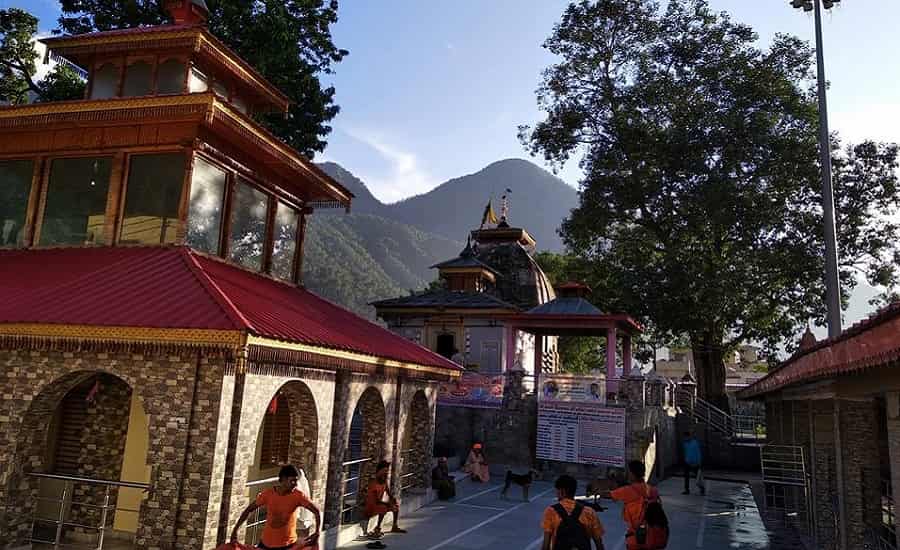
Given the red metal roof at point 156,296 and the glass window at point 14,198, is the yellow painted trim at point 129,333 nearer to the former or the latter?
the red metal roof at point 156,296

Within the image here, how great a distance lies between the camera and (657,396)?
23.4m

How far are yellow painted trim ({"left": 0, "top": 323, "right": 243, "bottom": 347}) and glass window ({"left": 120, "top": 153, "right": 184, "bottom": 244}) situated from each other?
3.02 metres

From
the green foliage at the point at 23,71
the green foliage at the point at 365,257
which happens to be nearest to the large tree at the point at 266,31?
the green foliage at the point at 23,71

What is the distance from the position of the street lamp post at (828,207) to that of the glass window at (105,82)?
16.0m

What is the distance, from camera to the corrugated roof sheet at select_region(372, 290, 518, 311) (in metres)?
30.1

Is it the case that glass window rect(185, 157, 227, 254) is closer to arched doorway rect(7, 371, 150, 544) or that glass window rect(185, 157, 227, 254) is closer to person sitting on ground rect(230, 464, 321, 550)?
arched doorway rect(7, 371, 150, 544)

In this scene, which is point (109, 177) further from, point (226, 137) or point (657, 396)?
point (657, 396)

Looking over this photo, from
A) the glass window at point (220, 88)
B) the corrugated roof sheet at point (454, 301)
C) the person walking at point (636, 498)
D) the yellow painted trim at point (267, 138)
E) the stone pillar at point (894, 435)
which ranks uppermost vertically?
the glass window at point (220, 88)

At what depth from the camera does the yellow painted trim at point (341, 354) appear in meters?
8.24

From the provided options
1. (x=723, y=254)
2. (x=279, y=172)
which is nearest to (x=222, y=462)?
(x=279, y=172)

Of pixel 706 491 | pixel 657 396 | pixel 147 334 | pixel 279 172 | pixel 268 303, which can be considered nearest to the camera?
pixel 147 334

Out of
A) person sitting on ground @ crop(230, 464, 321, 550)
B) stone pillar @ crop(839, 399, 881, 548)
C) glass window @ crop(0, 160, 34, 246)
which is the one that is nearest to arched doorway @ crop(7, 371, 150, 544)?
glass window @ crop(0, 160, 34, 246)

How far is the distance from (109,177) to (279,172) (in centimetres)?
326

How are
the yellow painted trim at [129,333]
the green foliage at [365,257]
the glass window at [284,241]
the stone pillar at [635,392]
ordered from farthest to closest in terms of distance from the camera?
the green foliage at [365,257] → the stone pillar at [635,392] → the glass window at [284,241] → the yellow painted trim at [129,333]
